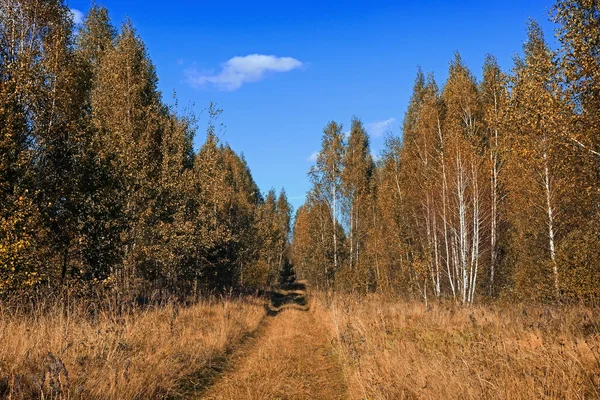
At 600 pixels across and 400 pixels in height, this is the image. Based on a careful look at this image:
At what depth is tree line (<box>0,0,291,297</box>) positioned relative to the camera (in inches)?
376

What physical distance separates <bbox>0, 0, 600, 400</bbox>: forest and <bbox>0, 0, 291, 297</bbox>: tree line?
7 cm

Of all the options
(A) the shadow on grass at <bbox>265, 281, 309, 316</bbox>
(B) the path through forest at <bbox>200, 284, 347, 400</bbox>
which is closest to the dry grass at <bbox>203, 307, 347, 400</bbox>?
(B) the path through forest at <bbox>200, 284, 347, 400</bbox>

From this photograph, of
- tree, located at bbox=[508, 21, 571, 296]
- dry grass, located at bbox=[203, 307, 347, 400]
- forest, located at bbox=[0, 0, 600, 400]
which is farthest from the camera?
tree, located at bbox=[508, 21, 571, 296]

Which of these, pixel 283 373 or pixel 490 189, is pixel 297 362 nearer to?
pixel 283 373

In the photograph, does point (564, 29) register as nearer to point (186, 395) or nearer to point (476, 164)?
point (476, 164)

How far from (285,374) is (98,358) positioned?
364 centimetres

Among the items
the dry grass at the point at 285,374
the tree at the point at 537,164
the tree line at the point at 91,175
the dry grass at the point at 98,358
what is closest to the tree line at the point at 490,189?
the tree at the point at 537,164

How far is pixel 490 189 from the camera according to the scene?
22.5 m

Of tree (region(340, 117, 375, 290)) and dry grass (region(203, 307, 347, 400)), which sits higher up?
tree (region(340, 117, 375, 290))

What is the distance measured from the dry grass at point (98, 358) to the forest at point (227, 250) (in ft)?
0.16

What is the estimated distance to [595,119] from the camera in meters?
8.62

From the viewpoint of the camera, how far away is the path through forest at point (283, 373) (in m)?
6.61

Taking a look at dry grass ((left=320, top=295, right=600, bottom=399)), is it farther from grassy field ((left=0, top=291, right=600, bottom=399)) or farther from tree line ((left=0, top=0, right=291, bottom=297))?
tree line ((left=0, top=0, right=291, bottom=297))

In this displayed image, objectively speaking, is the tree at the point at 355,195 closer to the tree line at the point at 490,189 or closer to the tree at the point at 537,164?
the tree line at the point at 490,189
